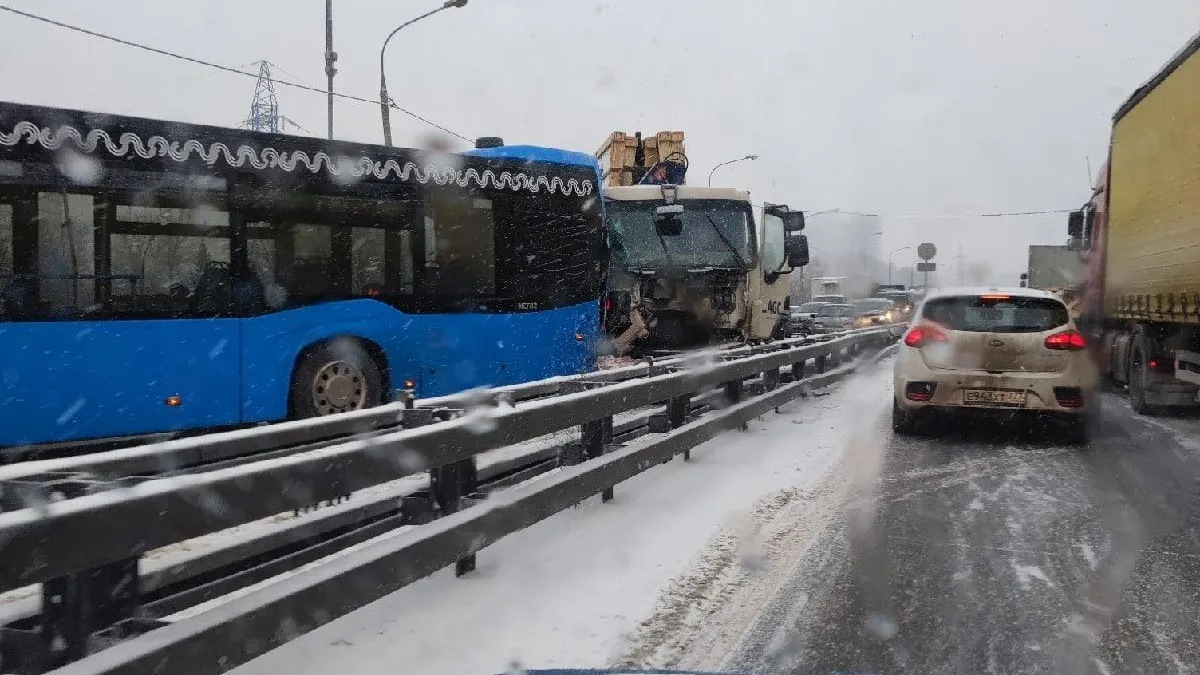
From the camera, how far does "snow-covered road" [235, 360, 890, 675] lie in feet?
11.6

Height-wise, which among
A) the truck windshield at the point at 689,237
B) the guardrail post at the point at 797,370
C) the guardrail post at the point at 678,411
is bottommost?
the guardrail post at the point at 797,370

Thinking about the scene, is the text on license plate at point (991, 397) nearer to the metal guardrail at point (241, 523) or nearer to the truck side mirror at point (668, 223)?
the metal guardrail at point (241, 523)

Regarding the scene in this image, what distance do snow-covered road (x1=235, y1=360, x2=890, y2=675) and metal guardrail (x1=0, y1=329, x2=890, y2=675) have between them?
0.81 ft

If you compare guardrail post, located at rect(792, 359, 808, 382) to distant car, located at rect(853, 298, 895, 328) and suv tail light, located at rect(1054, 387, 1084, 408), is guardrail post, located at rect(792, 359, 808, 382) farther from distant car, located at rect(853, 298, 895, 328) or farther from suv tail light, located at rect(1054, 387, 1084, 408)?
distant car, located at rect(853, 298, 895, 328)

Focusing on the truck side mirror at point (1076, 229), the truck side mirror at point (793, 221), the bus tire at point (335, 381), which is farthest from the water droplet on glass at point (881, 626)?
the truck side mirror at point (1076, 229)

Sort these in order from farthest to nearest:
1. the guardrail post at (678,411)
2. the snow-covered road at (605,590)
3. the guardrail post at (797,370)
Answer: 1. the guardrail post at (797,370)
2. the guardrail post at (678,411)
3. the snow-covered road at (605,590)

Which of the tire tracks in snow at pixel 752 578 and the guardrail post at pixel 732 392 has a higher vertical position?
the guardrail post at pixel 732 392

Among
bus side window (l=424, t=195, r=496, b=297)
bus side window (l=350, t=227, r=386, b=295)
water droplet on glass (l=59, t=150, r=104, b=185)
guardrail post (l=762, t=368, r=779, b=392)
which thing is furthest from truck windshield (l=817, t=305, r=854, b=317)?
water droplet on glass (l=59, t=150, r=104, b=185)

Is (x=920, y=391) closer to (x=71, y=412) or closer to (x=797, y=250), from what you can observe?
(x=797, y=250)

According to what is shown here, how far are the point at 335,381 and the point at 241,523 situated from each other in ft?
23.0

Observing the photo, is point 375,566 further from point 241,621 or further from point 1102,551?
point 1102,551

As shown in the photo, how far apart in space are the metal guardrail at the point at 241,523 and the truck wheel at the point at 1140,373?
991 cm

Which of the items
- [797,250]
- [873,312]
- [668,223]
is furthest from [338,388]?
[873,312]

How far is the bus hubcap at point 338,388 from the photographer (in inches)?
376
